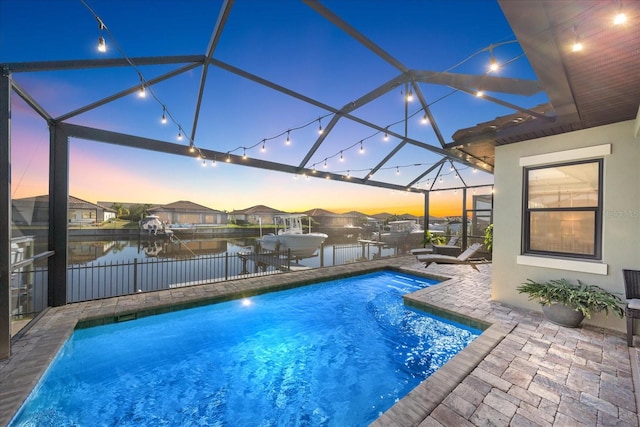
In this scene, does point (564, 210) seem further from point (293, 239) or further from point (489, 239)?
point (293, 239)

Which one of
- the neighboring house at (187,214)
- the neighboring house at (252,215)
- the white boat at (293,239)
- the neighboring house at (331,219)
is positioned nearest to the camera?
the white boat at (293,239)

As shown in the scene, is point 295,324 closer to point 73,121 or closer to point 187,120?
point 187,120

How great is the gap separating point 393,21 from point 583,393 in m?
5.20

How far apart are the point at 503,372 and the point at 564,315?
2001 millimetres

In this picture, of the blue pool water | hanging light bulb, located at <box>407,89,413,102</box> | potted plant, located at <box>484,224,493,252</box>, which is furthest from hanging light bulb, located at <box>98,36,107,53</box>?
potted plant, located at <box>484,224,493,252</box>

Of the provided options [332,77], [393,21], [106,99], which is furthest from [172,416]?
[332,77]

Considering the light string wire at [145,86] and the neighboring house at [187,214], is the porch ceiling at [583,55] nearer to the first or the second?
the light string wire at [145,86]

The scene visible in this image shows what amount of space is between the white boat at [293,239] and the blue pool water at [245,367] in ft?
30.8

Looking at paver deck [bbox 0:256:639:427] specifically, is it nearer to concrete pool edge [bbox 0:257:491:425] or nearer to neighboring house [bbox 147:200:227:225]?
concrete pool edge [bbox 0:257:491:425]

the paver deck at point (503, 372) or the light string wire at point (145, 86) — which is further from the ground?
the light string wire at point (145, 86)

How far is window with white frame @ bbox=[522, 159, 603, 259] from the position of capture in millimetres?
3866

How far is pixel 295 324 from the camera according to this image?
4859 millimetres

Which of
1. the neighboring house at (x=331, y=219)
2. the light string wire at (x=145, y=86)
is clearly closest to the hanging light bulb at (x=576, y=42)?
the light string wire at (x=145, y=86)

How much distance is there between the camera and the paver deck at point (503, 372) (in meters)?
2.05
